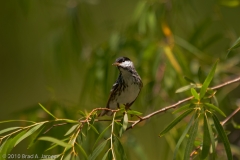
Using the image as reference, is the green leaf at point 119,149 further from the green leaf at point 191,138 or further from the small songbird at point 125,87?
the small songbird at point 125,87

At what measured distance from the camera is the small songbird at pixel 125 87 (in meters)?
Answer: 2.01

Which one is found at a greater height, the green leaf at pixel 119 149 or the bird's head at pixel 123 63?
the bird's head at pixel 123 63

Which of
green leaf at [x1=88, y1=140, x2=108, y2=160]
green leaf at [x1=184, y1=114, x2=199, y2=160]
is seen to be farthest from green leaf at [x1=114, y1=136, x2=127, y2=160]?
green leaf at [x1=184, y1=114, x2=199, y2=160]

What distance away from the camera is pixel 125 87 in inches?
79.4

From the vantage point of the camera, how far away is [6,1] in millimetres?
3520

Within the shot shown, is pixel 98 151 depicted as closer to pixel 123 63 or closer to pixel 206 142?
pixel 206 142

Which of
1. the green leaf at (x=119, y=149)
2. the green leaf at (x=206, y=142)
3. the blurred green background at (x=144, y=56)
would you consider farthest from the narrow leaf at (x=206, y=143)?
the blurred green background at (x=144, y=56)

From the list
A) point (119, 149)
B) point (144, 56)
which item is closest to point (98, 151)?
point (119, 149)

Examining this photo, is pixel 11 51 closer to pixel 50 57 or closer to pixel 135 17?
pixel 50 57

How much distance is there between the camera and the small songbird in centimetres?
201

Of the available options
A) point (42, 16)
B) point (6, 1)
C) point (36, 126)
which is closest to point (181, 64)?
point (36, 126)

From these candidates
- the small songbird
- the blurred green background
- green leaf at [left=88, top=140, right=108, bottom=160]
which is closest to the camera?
green leaf at [left=88, top=140, right=108, bottom=160]

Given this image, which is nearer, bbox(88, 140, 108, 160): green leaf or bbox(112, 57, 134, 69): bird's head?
bbox(88, 140, 108, 160): green leaf

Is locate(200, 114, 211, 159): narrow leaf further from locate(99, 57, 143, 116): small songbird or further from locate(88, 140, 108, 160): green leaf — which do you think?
locate(99, 57, 143, 116): small songbird
